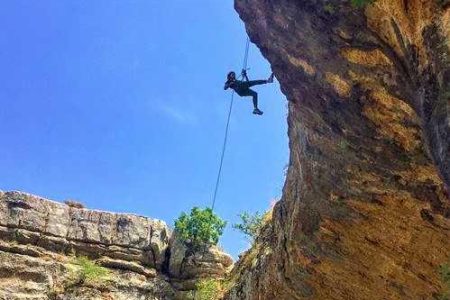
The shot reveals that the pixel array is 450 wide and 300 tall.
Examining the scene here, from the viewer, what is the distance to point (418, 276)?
42.0 feet

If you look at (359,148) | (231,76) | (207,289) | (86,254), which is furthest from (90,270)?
(359,148)

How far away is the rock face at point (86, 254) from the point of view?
23.5 m

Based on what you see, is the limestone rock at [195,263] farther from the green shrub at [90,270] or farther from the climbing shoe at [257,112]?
the climbing shoe at [257,112]

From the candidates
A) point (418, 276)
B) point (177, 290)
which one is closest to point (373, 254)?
point (418, 276)

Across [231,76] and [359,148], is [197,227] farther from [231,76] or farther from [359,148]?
[359,148]

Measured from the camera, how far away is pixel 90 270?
80.2ft

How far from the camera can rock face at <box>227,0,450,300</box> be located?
646 centimetres

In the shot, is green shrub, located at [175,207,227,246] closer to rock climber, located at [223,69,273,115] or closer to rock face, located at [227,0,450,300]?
rock face, located at [227,0,450,300]

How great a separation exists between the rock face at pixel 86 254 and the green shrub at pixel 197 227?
540mm

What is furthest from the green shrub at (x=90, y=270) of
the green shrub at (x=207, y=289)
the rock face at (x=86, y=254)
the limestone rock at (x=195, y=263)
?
the green shrub at (x=207, y=289)

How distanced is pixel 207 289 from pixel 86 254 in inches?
245

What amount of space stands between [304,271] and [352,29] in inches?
327

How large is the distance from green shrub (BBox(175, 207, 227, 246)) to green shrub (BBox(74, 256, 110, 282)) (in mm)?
4243

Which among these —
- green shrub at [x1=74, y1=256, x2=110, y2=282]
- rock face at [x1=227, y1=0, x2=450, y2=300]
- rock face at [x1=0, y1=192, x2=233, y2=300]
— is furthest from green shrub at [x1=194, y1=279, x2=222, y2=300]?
rock face at [x1=227, y1=0, x2=450, y2=300]
